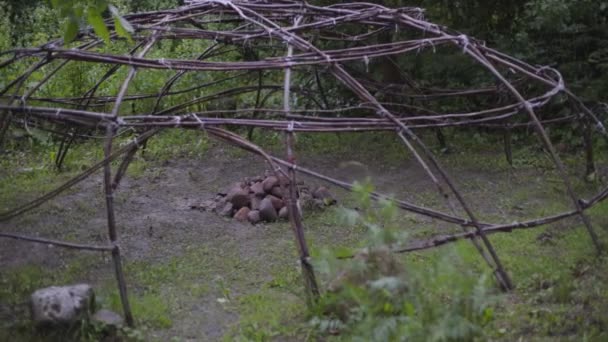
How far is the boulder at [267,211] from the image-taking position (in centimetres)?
679

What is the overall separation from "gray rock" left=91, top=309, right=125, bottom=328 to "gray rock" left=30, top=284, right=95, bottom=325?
0.08 meters

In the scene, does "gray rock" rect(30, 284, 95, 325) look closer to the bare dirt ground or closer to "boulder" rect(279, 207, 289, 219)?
the bare dirt ground

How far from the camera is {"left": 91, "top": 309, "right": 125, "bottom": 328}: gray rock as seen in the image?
4578mm

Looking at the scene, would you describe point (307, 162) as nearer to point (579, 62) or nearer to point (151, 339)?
point (579, 62)

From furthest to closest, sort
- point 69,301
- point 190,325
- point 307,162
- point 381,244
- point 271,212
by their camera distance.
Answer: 1. point 307,162
2. point 271,212
3. point 190,325
4. point 69,301
5. point 381,244

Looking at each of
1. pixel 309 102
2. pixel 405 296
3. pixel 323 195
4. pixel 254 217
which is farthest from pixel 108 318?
pixel 309 102

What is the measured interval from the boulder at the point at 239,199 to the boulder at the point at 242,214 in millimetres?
86

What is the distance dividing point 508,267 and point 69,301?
2917mm

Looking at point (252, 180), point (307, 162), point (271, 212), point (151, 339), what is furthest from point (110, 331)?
point (307, 162)

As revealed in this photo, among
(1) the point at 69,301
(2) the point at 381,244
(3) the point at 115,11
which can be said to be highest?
(3) the point at 115,11

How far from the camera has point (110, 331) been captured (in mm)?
4562

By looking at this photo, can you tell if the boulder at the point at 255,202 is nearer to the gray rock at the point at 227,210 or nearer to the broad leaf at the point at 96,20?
the gray rock at the point at 227,210

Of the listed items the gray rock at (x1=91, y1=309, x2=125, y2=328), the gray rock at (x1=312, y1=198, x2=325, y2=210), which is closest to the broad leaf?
the gray rock at (x1=91, y1=309, x2=125, y2=328)

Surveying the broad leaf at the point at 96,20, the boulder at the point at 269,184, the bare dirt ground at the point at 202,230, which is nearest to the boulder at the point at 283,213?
the bare dirt ground at the point at 202,230
